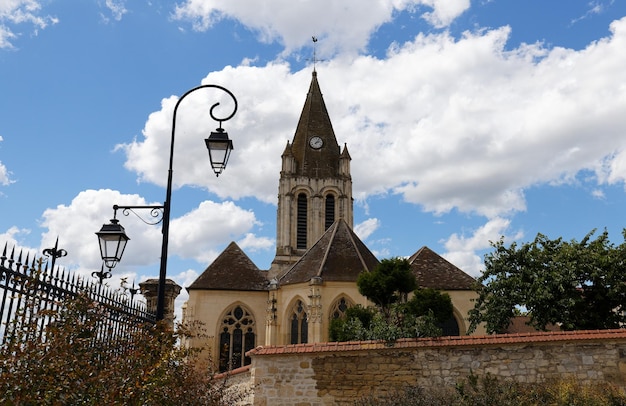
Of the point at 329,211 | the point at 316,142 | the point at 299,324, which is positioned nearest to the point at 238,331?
the point at 299,324

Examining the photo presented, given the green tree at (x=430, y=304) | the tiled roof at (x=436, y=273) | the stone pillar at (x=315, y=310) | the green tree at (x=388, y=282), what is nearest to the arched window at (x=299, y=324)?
the stone pillar at (x=315, y=310)

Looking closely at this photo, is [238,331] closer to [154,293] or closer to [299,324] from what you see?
[299,324]

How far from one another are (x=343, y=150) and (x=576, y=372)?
31119 millimetres

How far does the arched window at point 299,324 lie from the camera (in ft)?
74.6

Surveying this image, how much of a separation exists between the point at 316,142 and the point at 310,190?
424 centimetres

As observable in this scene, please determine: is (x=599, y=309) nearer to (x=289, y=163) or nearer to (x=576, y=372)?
(x=576, y=372)

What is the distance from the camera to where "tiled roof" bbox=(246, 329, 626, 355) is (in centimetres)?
1050

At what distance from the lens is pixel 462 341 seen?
10.9m

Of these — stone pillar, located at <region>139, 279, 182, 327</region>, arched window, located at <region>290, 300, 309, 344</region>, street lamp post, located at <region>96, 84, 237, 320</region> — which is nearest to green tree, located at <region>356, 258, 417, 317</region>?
arched window, located at <region>290, 300, 309, 344</region>

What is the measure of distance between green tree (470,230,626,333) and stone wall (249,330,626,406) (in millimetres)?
Result: 6056

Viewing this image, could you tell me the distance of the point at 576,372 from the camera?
10453 mm

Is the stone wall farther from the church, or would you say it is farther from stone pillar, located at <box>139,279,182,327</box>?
the church

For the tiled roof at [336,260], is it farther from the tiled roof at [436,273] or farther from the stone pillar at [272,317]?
the tiled roof at [436,273]

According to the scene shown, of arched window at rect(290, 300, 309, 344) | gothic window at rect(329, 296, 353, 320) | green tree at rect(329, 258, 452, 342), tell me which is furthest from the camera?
arched window at rect(290, 300, 309, 344)
